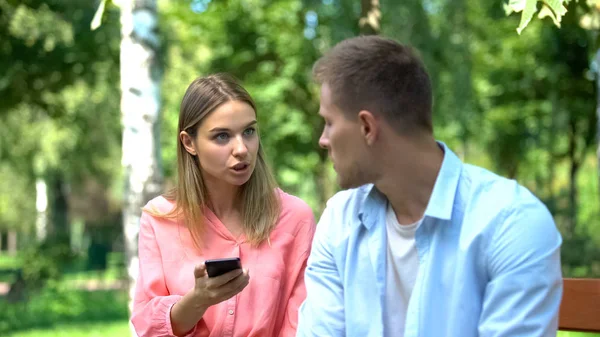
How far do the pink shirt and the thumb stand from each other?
29 centimetres

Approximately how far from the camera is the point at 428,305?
2.12 metres

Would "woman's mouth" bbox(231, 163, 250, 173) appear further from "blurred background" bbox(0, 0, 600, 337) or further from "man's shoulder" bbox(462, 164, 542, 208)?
"blurred background" bbox(0, 0, 600, 337)

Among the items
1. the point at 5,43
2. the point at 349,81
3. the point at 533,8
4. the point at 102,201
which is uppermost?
the point at 5,43

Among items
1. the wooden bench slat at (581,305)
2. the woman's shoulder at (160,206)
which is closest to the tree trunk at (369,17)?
the woman's shoulder at (160,206)

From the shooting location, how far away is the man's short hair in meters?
2.12

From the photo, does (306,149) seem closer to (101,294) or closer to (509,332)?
(101,294)

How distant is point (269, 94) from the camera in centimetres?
1834

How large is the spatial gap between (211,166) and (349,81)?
1051 mm

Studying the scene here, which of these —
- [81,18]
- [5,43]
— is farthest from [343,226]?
[81,18]

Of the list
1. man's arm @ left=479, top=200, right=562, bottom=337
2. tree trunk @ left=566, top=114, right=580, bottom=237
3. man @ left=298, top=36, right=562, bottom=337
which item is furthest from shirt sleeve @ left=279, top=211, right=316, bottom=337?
tree trunk @ left=566, top=114, right=580, bottom=237

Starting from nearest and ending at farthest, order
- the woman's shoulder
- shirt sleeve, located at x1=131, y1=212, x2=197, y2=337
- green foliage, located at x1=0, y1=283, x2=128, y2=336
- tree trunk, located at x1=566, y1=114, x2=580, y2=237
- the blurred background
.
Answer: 1. shirt sleeve, located at x1=131, y1=212, x2=197, y2=337
2. the woman's shoulder
3. the blurred background
4. green foliage, located at x1=0, y1=283, x2=128, y2=336
5. tree trunk, located at x1=566, y1=114, x2=580, y2=237

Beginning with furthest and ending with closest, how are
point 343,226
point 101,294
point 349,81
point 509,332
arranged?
point 101,294
point 343,226
point 349,81
point 509,332

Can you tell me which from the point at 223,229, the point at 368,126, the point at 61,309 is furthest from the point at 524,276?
the point at 61,309

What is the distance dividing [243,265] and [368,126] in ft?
3.76
